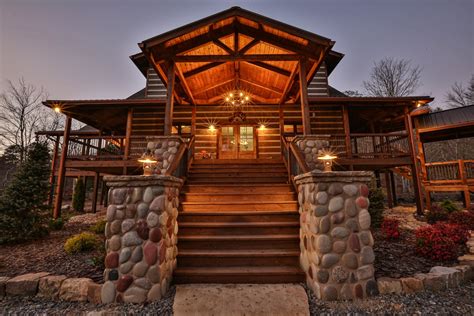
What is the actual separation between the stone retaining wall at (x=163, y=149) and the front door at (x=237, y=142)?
4.42 m

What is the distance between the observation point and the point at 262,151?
33.0 feet

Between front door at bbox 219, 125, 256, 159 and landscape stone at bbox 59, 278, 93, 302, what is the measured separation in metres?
7.51

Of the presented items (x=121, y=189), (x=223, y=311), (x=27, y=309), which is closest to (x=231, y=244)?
(x=223, y=311)

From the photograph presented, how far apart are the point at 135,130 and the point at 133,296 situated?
29.3ft

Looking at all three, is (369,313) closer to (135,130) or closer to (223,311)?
(223,311)

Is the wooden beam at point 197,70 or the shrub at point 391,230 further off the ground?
the wooden beam at point 197,70

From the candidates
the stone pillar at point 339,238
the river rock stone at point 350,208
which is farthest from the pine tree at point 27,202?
the river rock stone at point 350,208

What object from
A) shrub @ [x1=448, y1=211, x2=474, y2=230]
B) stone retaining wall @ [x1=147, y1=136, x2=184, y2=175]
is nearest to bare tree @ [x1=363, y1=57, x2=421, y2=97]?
shrub @ [x1=448, y1=211, x2=474, y2=230]

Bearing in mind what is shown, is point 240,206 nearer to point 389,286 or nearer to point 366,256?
point 366,256

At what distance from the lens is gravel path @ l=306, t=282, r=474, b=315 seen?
96.3 inches

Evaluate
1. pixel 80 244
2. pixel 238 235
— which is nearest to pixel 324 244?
pixel 238 235

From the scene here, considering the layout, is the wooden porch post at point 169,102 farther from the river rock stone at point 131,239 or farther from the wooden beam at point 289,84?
the wooden beam at point 289,84

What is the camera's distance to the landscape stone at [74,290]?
2795mm

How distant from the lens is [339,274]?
2709 mm
